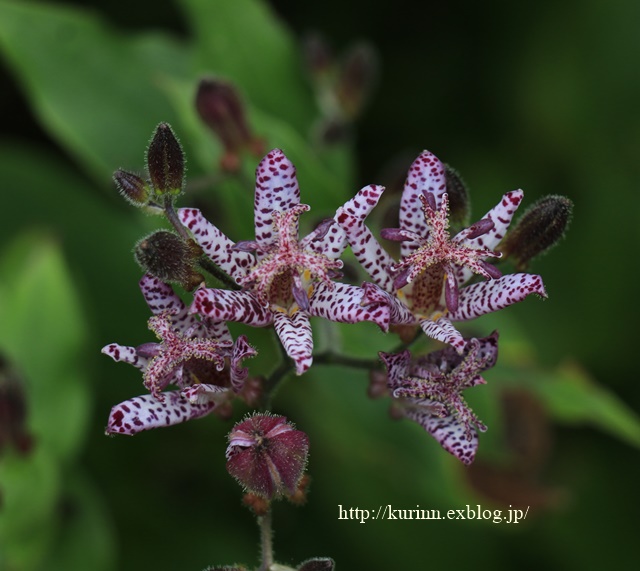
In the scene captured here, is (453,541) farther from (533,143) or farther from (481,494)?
(533,143)

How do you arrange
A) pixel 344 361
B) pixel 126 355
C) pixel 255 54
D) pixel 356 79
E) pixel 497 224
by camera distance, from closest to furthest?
pixel 126 355 → pixel 497 224 → pixel 344 361 → pixel 356 79 → pixel 255 54


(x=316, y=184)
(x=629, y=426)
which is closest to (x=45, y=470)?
(x=316, y=184)

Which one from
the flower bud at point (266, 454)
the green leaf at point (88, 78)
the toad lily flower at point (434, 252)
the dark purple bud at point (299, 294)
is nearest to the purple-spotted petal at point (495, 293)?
the toad lily flower at point (434, 252)

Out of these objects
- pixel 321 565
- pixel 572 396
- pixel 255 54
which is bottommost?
pixel 321 565

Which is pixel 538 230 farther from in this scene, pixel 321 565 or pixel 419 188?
pixel 321 565

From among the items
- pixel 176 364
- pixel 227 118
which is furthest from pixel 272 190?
pixel 227 118

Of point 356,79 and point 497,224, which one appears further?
point 356,79
